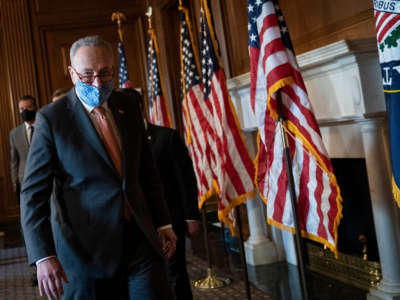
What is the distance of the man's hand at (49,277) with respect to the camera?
1919 mm

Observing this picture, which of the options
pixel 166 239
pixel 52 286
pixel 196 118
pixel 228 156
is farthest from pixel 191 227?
pixel 196 118

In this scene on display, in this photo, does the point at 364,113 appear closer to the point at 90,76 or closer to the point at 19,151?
the point at 90,76

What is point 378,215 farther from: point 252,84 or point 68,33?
point 68,33

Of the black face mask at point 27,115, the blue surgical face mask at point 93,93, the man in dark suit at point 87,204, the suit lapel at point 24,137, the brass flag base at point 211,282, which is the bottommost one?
the brass flag base at point 211,282

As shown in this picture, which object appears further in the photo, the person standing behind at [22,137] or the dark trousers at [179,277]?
the person standing behind at [22,137]

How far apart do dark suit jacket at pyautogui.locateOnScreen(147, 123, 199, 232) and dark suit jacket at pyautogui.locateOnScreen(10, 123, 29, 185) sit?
3.12 meters

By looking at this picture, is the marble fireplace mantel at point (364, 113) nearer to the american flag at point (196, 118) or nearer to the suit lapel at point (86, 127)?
the american flag at point (196, 118)

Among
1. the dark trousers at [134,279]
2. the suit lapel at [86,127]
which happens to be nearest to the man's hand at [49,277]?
the dark trousers at [134,279]

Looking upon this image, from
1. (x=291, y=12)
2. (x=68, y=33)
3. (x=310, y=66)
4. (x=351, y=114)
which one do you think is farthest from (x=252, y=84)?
(x=68, y=33)

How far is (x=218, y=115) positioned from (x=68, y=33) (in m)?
6.87

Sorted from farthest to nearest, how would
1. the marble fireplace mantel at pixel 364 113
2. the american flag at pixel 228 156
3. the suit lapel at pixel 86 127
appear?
the american flag at pixel 228 156 < the marble fireplace mantel at pixel 364 113 < the suit lapel at pixel 86 127

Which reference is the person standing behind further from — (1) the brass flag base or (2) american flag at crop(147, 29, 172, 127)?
(1) the brass flag base

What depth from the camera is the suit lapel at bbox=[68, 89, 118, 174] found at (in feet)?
6.72

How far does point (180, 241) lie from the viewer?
339cm
